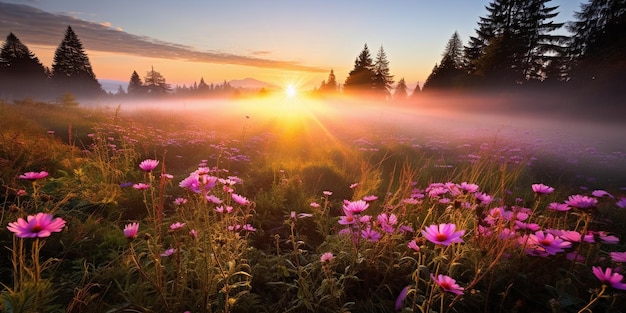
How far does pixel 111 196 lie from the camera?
9.80 ft

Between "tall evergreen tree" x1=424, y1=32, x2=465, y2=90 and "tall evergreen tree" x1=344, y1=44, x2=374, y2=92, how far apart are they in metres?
6.34

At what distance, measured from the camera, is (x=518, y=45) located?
19984 millimetres

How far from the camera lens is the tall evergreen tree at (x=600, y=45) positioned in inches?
573

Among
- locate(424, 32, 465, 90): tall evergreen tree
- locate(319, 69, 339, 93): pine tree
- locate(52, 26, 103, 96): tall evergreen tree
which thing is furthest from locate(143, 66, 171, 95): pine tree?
locate(424, 32, 465, 90): tall evergreen tree

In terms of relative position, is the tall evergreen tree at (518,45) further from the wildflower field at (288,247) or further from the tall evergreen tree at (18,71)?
the tall evergreen tree at (18,71)

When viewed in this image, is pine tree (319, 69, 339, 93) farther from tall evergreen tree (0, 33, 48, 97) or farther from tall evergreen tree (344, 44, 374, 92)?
tall evergreen tree (0, 33, 48, 97)

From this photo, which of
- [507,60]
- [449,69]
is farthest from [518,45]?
[449,69]

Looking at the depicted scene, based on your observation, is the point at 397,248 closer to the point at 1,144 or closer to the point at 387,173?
the point at 387,173

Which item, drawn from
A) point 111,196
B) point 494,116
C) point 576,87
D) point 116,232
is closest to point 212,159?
point 111,196

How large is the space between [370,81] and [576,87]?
1881 cm

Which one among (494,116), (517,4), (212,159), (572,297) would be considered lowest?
(212,159)

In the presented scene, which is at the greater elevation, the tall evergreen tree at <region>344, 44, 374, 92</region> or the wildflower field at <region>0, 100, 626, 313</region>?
the tall evergreen tree at <region>344, 44, 374, 92</region>

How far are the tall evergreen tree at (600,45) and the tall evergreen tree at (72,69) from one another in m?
50.5

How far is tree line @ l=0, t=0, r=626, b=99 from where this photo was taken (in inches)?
618
